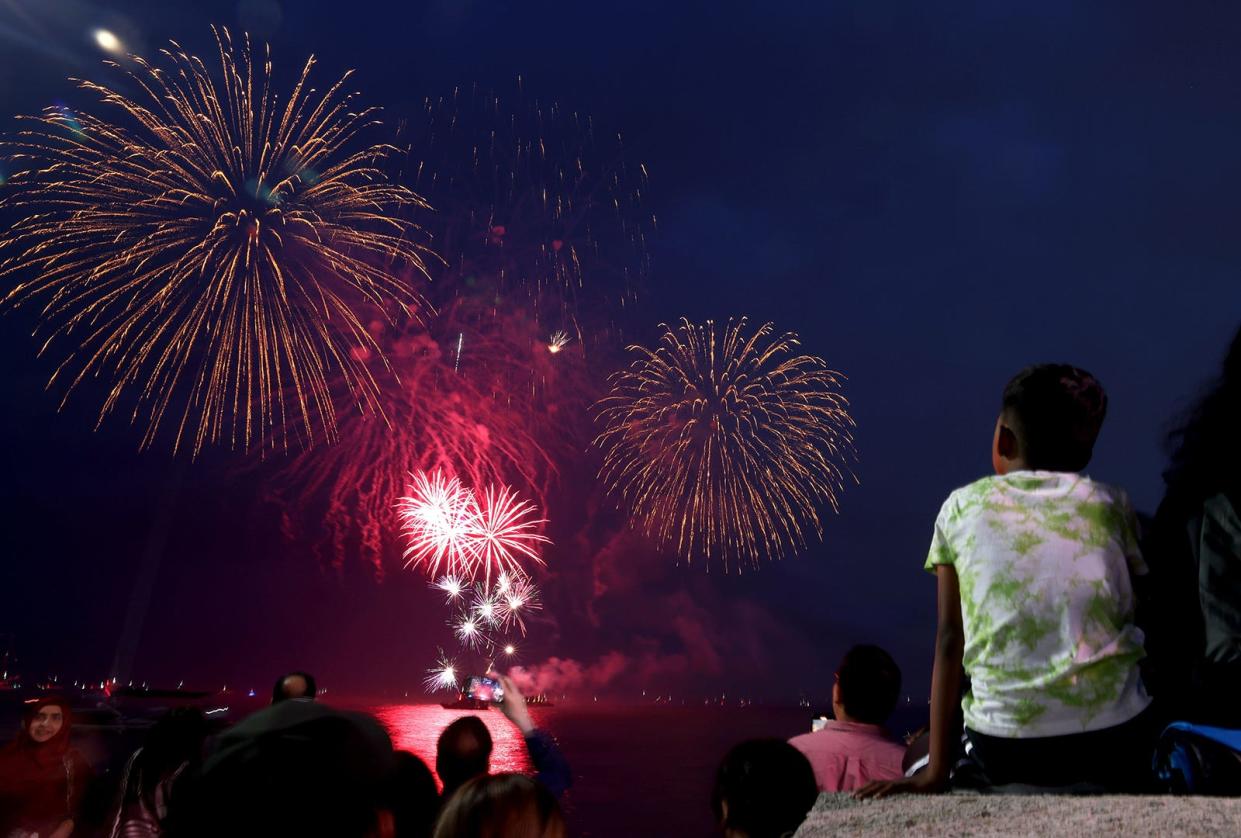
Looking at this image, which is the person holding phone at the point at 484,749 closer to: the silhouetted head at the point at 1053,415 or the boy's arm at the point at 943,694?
the boy's arm at the point at 943,694

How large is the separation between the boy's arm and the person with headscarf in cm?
861

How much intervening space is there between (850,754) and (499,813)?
7.61 ft

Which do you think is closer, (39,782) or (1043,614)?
(1043,614)

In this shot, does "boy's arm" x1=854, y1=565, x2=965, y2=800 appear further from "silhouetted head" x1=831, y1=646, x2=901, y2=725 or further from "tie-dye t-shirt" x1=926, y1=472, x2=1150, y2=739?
"silhouetted head" x1=831, y1=646, x2=901, y2=725

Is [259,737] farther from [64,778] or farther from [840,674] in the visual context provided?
[64,778]

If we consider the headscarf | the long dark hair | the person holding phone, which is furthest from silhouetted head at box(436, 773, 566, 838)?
the headscarf

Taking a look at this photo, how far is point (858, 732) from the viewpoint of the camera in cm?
526

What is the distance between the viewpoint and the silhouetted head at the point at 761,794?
12.7 ft

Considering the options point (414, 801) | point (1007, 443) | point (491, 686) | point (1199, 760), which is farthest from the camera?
point (491, 686)

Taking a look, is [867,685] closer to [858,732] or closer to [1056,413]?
[858,732]

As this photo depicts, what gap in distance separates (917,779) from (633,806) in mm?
93362

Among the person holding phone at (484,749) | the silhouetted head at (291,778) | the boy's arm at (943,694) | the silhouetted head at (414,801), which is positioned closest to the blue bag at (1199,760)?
the boy's arm at (943,694)

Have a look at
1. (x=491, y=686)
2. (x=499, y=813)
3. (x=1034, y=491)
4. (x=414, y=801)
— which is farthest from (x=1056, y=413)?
(x=491, y=686)

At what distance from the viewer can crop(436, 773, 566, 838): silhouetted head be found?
364 cm
